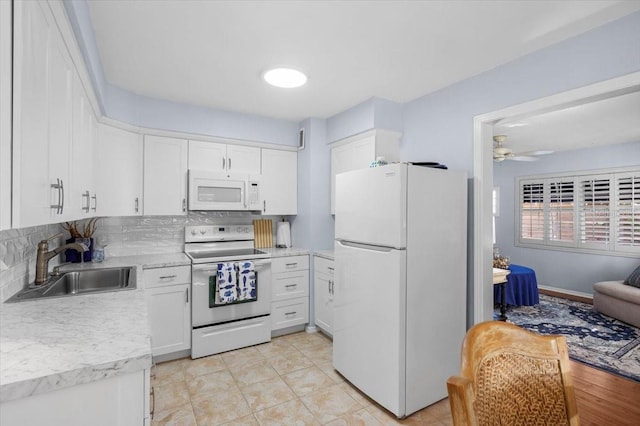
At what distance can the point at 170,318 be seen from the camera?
9.25 feet

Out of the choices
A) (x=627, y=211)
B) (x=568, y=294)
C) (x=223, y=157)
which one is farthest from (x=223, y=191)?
(x=627, y=211)

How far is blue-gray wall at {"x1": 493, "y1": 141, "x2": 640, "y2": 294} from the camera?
4891 millimetres

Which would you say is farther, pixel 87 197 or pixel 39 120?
pixel 87 197

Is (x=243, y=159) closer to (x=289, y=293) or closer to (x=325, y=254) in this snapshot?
(x=325, y=254)

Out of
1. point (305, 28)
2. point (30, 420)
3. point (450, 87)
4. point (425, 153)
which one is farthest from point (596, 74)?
point (30, 420)

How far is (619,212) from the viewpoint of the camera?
193 inches

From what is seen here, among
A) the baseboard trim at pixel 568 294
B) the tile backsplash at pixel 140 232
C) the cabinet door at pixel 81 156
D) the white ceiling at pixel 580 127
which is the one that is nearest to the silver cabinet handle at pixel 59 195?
the cabinet door at pixel 81 156

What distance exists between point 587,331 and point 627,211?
2.37 m

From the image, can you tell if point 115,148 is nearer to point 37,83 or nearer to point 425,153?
point 37,83

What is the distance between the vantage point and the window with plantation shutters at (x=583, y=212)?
4.82 m

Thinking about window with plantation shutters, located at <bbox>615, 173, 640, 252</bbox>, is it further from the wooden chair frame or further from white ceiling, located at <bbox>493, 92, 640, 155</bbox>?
the wooden chair frame

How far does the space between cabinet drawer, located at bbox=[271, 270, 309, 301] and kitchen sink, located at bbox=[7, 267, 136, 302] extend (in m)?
1.40

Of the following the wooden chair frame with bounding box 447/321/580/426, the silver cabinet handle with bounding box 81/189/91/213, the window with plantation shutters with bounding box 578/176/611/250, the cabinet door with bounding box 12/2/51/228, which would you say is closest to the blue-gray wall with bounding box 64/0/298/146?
the silver cabinet handle with bounding box 81/189/91/213

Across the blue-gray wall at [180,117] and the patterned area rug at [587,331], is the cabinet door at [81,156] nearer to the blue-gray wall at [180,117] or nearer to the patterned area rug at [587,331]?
the blue-gray wall at [180,117]
